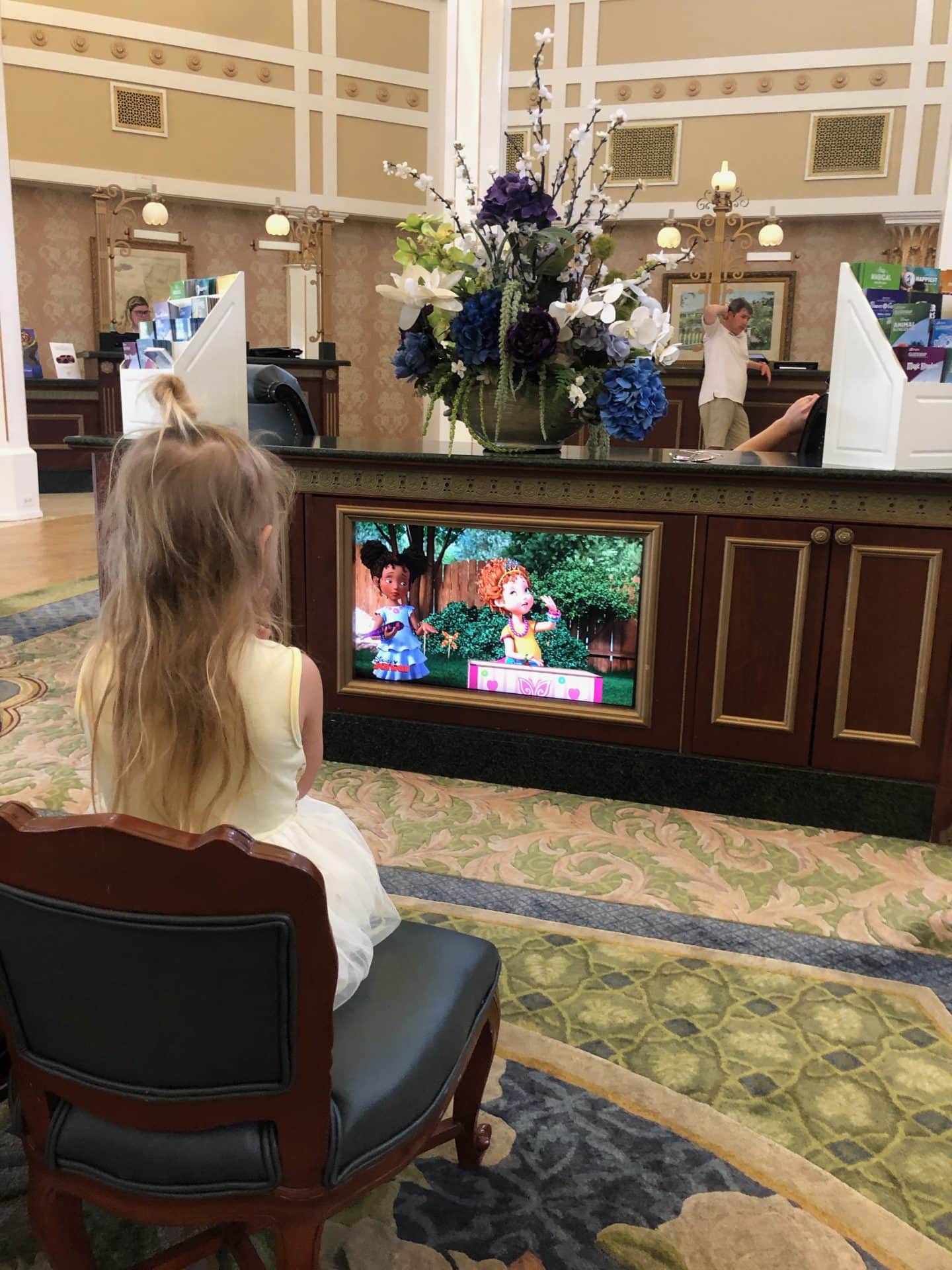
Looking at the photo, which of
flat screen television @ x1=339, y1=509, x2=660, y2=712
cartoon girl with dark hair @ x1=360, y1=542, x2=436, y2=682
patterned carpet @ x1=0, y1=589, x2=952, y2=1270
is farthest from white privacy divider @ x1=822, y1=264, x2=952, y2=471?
cartoon girl with dark hair @ x1=360, y1=542, x2=436, y2=682

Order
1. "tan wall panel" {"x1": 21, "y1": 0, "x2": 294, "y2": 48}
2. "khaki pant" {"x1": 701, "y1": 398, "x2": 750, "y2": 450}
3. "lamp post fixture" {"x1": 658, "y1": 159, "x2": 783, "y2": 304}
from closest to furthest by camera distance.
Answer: "lamp post fixture" {"x1": 658, "y1": 159, "x2": 783, "y2": 304}
"khaki pant" {"x1": 701, "y1": 398, "x2": 750, "y2": 450}
"tan wall panel" {"x1": 21, "y1": 0, "x2": 294, "y2": 48}

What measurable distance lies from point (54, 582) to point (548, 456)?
3800 millimetres

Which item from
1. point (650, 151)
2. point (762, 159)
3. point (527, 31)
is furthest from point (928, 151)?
point (527, 31)

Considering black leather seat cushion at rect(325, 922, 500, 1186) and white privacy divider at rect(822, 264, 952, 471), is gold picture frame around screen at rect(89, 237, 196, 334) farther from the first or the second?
black leather seat cushion at rect(325, 922, 500, 1186)

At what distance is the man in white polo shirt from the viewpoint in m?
6.32

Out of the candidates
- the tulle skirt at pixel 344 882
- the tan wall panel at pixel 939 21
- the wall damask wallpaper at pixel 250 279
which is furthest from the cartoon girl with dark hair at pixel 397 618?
the tan wall panel at pixel 939 21

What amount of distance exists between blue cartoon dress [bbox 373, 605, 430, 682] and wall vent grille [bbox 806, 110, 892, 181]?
416 inches

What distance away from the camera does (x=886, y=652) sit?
2.73 meters

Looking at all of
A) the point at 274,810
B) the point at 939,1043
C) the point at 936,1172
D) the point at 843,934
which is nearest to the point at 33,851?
the point at 274,810

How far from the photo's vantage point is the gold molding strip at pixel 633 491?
2656 millimetres

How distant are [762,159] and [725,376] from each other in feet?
21.7

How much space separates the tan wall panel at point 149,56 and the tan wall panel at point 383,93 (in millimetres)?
649

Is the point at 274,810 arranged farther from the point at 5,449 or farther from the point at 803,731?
the point at 5,449

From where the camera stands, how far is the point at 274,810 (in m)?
1.29
